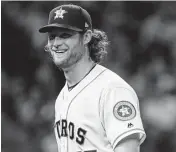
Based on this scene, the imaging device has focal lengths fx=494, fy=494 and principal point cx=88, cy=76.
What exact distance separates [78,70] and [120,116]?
0.43m

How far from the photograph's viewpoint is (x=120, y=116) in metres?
2.36

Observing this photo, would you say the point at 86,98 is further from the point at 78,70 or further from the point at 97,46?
the point at 97,46

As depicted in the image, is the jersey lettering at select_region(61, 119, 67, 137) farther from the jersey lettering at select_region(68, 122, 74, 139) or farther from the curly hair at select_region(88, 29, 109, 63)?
the curly hair at select_region(88, 29, 109, 63)

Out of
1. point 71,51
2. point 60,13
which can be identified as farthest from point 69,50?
point 60,13

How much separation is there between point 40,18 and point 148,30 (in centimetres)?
163

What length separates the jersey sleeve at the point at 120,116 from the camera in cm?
233

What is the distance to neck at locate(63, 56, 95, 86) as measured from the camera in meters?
2.64

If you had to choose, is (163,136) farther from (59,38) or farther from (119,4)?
(59,38)


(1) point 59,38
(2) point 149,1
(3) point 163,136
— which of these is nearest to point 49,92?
(3) point 163,136

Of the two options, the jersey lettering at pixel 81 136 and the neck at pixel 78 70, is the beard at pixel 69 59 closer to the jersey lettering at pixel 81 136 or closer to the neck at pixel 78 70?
the neck at pixel 78 70

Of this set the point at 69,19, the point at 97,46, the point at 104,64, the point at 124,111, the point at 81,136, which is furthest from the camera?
the point at 104,64

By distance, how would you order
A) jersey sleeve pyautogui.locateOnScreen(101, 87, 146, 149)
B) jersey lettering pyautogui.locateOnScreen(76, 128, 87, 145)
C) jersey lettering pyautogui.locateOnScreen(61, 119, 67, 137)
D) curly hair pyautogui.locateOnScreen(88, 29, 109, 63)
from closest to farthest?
jersey sleeve pyautogui.locateOnScreen(101, 87, 146, 149)
jersey lettering pyautogui.locateOnScreen(76, 128, 87, 145)
jersey lettering pyautogui.locateOnScreen(61, 119, 67, 137)
curly hair pyautogui.locateOnScreen(88, 29, 109, 63)

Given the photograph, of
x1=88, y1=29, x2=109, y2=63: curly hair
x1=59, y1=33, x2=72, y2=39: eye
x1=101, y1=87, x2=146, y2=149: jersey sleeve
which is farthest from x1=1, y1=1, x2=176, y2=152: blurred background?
x1=101, y1=87, x2=146, y2=149: jersey sleeve

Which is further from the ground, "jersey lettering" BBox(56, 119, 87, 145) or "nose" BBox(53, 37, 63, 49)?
"nose" BBox(53, 37, 63, 49)
